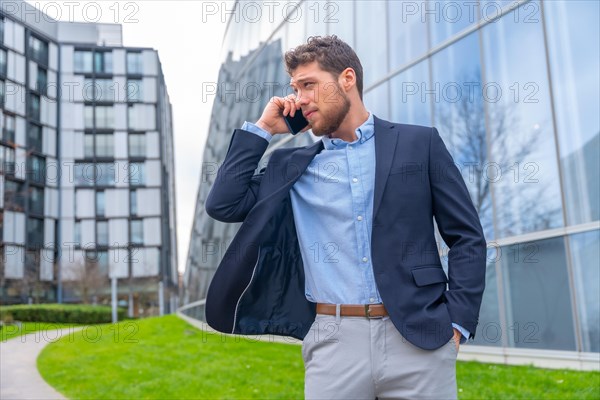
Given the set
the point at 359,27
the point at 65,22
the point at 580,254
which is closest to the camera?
the point at 580,254

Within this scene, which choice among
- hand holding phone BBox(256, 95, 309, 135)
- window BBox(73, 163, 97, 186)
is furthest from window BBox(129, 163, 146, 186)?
hand holding phone BBox(256, 95, 309, 135)

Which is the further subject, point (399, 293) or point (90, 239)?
point (90, 239)

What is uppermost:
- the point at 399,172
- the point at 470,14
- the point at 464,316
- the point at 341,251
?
the point at 470,14

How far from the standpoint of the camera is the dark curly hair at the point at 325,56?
2857 mm

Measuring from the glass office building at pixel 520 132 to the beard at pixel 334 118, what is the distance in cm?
617

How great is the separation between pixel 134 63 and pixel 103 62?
9.32 feet

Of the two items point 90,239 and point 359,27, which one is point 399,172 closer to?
point 359,27

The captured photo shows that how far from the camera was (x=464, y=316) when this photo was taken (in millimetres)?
2547

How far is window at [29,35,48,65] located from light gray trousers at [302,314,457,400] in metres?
62.4

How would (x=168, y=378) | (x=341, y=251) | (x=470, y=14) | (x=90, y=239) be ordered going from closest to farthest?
(x=341, y=251)
(x=168, y=378)
(x=470, y=14)
(x=90, y=239)

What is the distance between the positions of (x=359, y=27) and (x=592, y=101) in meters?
5.95

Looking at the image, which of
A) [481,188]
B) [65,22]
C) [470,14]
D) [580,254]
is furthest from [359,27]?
[65,22]

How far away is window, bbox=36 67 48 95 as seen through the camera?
5953 centimetres

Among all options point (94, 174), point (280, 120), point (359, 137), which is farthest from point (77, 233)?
point (359, 137)
